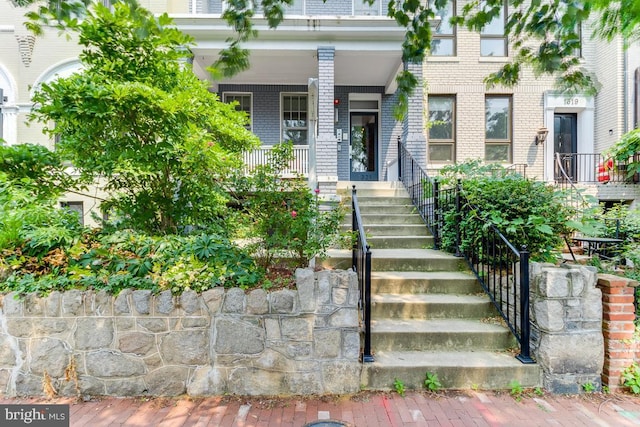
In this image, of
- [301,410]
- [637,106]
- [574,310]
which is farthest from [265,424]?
[637,106]

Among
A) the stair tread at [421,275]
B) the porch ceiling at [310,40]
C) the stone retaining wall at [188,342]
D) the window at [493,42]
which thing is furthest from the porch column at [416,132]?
the stone retaining wall at [188,342]

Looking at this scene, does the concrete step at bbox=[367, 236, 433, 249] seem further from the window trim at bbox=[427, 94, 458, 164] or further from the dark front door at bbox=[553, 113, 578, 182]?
the dark front door at bbox=[553, 113, 578, 182]

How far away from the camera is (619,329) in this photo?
3.16 meters

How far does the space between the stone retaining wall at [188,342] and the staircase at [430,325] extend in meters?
0.48

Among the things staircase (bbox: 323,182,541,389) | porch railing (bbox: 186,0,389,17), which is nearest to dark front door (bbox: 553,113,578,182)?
porch railing (bbox: 186,0,389,17)

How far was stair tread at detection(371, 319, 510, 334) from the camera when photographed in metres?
3.51

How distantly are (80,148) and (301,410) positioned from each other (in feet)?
11.9

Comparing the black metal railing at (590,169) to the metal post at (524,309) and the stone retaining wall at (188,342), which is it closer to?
the metal post at (524,309)

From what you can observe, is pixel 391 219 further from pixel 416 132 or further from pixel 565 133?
pixel 565 133

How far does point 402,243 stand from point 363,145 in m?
5.34

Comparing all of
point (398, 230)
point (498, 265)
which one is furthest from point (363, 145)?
point (498, 265)

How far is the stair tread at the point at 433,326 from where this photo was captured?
3.51 m

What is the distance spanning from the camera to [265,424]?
2.72 m

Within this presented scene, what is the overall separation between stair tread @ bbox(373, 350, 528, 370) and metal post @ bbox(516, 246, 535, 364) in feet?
0.37
